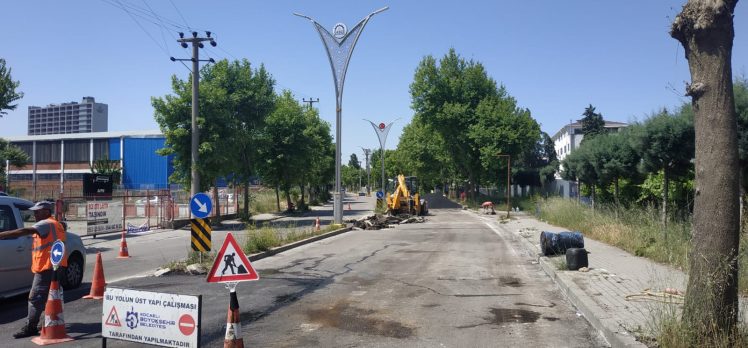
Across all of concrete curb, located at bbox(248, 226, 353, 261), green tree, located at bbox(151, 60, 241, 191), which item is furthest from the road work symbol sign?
green tree, located at bbox(151, 60, 241, 191)

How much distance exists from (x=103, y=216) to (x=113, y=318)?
19612 millimetres

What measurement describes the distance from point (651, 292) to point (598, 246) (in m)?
7.65

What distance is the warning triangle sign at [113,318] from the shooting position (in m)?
5.61

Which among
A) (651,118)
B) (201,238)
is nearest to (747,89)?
(651,118)

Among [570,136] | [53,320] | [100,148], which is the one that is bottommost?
[53,320]

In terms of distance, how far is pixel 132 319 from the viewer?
550 centimetres

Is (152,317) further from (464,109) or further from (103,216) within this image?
(464,109)

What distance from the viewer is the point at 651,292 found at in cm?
880

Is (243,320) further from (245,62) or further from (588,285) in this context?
(245,62)

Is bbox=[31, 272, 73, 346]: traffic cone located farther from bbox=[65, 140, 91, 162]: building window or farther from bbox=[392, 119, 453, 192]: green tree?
bbox=[65, 140, 91, 162]: building window

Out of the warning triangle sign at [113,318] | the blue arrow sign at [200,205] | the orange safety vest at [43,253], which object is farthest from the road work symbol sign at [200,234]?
the warning triangle sign at [113,318]

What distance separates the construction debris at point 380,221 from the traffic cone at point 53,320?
21.2 m

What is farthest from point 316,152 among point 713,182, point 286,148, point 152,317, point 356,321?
point 713,182

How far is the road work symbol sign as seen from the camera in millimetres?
12891
